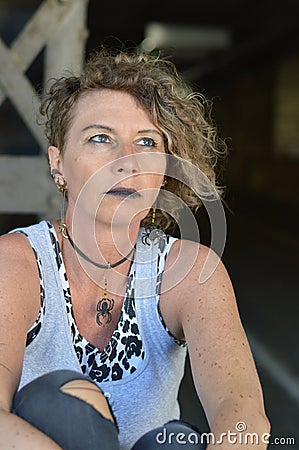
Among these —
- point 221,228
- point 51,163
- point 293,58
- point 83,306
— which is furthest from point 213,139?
point 293,58

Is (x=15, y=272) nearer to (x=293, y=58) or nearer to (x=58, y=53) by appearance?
(x=58, y=53)

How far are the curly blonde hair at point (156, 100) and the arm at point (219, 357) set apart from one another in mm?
302

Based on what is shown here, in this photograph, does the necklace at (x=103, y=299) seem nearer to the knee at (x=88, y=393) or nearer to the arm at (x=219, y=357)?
the arm at (x=219, y=357)

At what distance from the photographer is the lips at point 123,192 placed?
1.95 metres

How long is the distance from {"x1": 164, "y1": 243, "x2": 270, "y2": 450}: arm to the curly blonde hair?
0.30 m

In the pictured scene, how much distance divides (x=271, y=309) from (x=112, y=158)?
169 inches

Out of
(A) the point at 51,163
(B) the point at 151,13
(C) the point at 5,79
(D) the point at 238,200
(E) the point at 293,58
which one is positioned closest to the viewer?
(A) the point at 51,163

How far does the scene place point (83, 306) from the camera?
2.01m

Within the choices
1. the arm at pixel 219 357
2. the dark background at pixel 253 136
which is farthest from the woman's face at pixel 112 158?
the dark background at pixel 253 136

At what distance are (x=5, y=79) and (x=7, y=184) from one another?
441mm
